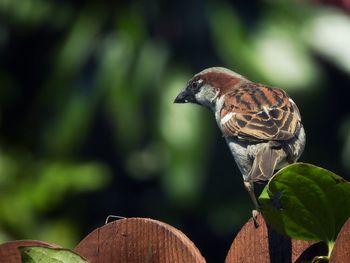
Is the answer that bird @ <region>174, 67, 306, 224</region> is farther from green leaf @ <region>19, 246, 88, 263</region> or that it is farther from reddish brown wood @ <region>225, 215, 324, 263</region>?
green leaf @ <region>19, 246, 88, 263</region>

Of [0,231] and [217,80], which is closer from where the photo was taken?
[217,80]

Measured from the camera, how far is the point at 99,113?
525 centimetres

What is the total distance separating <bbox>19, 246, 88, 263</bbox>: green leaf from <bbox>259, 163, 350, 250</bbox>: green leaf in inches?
13.8

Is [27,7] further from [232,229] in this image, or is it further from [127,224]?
[127,224]

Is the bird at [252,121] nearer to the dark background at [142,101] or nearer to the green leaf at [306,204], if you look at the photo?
the green leaf at [306,204]

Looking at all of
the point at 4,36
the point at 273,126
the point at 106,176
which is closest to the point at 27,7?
the point at 4,36

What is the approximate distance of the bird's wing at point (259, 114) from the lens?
10.2 ft

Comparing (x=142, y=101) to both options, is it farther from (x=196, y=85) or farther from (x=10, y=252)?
(x=10, y=252)

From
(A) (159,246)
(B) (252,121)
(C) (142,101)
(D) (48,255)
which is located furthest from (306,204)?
(C) (142,101)

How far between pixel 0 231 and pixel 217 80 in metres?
1.38

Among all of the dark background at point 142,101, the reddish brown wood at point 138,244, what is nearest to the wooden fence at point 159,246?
the reddish brown wood at point 138,244

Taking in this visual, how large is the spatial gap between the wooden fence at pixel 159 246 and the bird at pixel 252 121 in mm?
677

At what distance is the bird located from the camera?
3012 millimetres

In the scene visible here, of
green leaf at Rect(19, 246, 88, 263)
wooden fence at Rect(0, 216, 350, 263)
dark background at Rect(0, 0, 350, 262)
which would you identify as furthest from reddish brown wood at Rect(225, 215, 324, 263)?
dark background at Rect(0, 0, 350, 262)
